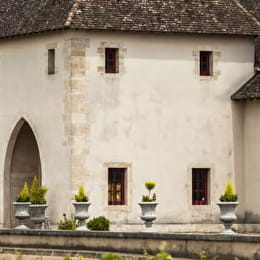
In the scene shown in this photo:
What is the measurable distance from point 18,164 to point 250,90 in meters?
10.1

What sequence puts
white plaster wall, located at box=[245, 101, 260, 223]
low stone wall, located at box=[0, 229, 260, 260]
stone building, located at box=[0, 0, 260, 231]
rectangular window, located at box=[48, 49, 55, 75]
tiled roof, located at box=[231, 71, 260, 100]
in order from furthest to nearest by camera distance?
rectangular window, located at box=[48, 49, 55, 75], white plaster wall, located at box=[245, 101, 260, 223], tiled roof, located at box=[231, 71, 260, 100], stone building, located at box=[0, 0, 260, 231], low stone wall, located at box=[0, 229, 260, 260]

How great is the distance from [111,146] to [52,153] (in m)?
2.28

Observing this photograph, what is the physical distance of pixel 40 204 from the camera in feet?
148

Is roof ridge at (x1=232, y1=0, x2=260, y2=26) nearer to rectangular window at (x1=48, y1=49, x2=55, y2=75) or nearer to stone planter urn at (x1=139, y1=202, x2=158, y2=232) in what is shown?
rectangular window at (x1=48, y1=49, x2=55, y2=75)

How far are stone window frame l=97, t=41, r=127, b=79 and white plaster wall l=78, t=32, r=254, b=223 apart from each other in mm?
80

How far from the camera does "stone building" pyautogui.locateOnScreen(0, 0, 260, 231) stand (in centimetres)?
4556

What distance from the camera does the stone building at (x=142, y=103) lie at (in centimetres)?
4556

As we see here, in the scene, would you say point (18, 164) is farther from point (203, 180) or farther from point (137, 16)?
point (137, 16)

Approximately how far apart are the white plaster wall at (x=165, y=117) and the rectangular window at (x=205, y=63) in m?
0.23

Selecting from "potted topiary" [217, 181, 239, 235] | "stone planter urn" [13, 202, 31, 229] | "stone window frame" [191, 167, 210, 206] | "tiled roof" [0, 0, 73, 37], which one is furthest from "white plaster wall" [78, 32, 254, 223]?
"potted topiary" [217, 181, 239, 235]

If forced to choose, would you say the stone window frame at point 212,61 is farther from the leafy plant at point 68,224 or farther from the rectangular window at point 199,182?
the leafy plant at point 68,224

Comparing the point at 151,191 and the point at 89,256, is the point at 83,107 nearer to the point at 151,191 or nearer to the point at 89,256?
the point at 151,191

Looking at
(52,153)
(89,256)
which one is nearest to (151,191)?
(52,153)

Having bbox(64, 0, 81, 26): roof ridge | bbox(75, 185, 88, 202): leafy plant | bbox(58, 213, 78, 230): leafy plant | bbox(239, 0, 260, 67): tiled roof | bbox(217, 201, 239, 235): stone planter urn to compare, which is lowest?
bbox(58, 213, 78, 230): leafy plant
